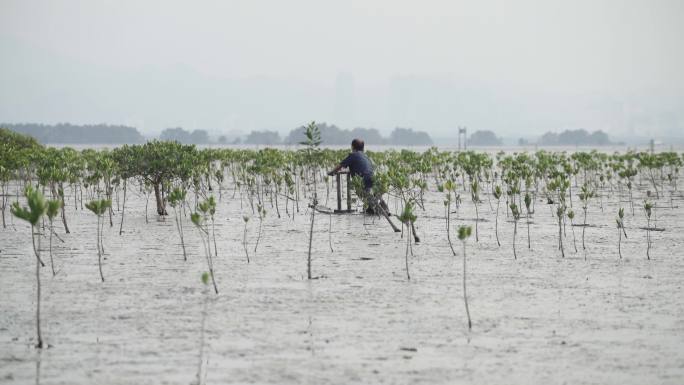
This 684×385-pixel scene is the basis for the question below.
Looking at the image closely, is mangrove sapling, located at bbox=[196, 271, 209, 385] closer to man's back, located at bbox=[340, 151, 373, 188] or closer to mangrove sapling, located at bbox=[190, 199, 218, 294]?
mangrove sapling, located at bbox=[190, 199, 218, 294]

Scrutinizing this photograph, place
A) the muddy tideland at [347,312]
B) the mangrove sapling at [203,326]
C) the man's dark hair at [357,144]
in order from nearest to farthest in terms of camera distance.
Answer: the mangrove sapling at [203,326] → the muddy tideland at [347,312] → the man's dark hair at [357,144]

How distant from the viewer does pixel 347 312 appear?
7.14m

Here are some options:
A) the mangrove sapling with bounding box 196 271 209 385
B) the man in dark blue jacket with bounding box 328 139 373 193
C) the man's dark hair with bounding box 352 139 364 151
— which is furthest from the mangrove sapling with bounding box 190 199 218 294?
the man's dark hair with bounding box 352 139 364 151

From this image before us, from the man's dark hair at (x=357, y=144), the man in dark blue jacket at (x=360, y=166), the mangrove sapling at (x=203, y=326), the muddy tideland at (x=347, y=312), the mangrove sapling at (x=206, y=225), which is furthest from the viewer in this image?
the man's dark hair at (x=357, y=144)

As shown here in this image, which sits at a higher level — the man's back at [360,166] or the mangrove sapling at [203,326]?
the man's back at [360,166]

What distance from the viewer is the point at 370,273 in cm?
928

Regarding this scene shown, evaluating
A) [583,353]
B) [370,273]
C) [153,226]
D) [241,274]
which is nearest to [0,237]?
[153,226]

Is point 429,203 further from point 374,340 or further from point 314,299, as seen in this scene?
point 374,340

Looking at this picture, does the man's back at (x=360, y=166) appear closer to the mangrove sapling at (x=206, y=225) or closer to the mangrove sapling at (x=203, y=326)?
the mangrove sapling at (x=206, y=225)

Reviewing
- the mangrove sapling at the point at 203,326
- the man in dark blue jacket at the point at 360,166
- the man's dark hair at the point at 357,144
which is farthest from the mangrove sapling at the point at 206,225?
the man's dark hair at the point at 357,144

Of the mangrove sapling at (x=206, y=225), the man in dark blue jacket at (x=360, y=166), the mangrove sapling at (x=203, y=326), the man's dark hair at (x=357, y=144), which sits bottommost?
the mangrove sapling at (x=203, y=326)

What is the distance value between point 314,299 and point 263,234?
5524mm

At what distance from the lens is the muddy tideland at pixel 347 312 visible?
5383mm

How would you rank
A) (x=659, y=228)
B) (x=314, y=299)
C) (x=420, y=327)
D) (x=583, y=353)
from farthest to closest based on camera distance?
1. (x=659, y=228)
2. (x=314, y=299)
3. (x=420, y=327)
4. (x=583, y=353)
